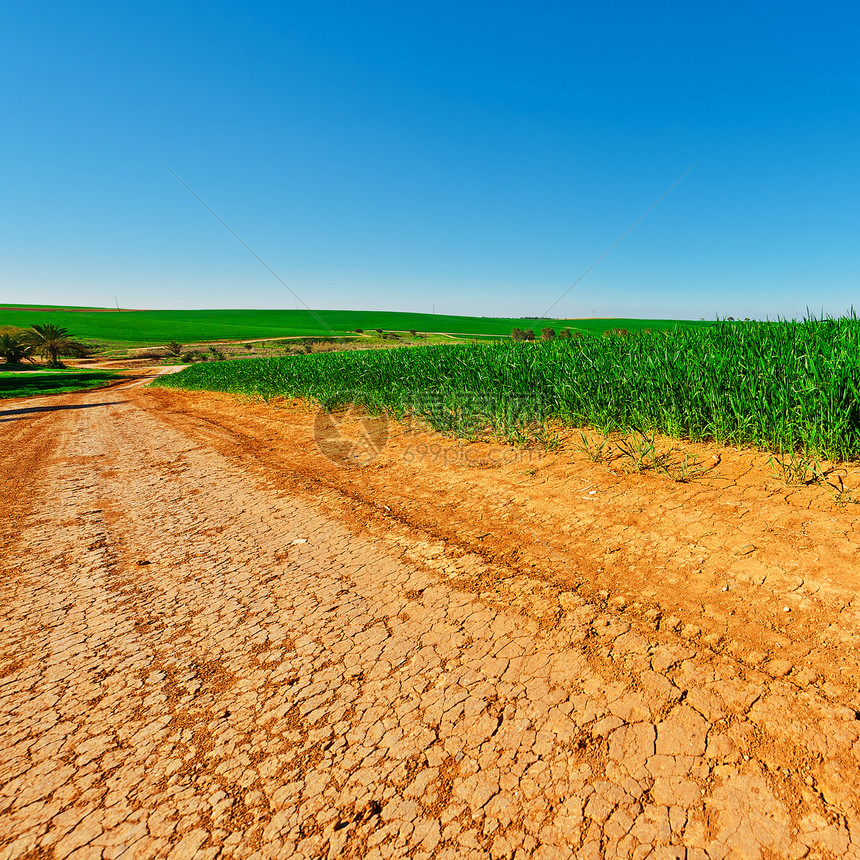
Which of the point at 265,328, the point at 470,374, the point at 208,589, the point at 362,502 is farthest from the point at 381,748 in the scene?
the point at 265,328

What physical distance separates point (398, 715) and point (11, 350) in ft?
177

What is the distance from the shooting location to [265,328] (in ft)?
269

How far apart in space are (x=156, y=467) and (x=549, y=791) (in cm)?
634

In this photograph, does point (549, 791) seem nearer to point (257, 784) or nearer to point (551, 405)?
point (257, 784)

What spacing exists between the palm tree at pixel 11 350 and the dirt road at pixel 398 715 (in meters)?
50.6

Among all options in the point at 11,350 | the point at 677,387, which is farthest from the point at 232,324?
the point at 677,387

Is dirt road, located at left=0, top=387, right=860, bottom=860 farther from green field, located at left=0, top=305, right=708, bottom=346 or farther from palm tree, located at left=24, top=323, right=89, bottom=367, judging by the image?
green field, located at left=0, top=305, right=708, bottom=346

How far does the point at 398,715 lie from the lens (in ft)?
5.93

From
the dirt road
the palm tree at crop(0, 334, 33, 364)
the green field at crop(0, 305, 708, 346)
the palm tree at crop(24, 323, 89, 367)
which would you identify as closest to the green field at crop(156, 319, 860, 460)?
the dirt road

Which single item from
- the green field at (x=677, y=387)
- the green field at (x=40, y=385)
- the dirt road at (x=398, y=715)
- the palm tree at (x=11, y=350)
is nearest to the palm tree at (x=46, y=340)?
the palm tree at (x=11, y=350)

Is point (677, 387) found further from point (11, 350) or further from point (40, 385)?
point (11, 350)

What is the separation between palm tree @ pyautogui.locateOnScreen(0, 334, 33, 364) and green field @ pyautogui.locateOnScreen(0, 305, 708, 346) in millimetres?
19797

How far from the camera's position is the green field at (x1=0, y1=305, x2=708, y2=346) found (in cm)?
6675

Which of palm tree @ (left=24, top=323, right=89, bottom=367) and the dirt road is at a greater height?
palm tree @ (left=24, top=323, right=89, bottom=367)
